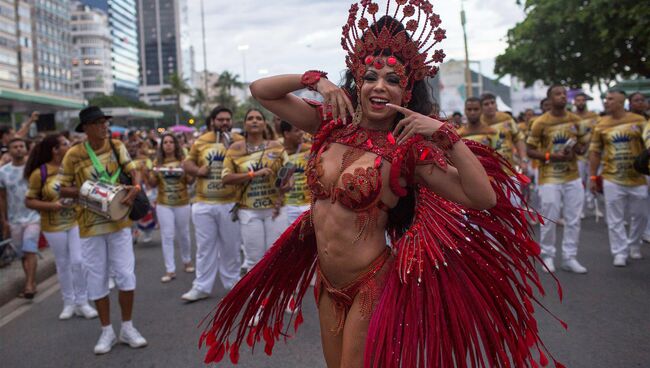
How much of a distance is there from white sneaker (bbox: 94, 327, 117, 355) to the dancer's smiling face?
12.0 ft

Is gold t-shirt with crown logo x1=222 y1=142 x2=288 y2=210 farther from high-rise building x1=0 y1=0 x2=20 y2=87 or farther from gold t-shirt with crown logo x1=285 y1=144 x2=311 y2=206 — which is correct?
high-rise building x1=0 y1=0 x2=20 y2=87

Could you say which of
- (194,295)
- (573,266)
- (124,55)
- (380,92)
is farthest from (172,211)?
(124,55)

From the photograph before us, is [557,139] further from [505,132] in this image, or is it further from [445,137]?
[445,137]

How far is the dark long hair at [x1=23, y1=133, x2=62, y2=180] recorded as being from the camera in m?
6.41

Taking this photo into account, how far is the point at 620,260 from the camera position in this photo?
738cm

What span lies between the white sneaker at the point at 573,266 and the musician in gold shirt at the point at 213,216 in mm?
3976

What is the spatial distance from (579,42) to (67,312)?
17838 mm

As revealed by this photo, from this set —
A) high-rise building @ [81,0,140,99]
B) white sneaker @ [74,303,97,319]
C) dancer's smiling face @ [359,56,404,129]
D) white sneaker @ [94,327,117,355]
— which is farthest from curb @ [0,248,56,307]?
high-rise building @ [81,0,140,99]

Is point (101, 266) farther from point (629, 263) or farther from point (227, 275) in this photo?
point (629, 263)

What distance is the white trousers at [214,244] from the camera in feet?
22.5

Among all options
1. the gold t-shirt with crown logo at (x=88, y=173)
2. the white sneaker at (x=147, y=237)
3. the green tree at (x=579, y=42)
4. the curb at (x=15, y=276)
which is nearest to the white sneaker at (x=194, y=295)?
the gold t-shirt with crown logo at (x=88, y=173)

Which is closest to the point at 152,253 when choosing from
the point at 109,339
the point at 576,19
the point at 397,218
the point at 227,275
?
the point at 227,275

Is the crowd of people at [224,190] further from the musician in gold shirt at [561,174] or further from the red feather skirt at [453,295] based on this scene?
the red feather skirt at [453,295]

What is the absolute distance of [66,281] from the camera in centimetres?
655
